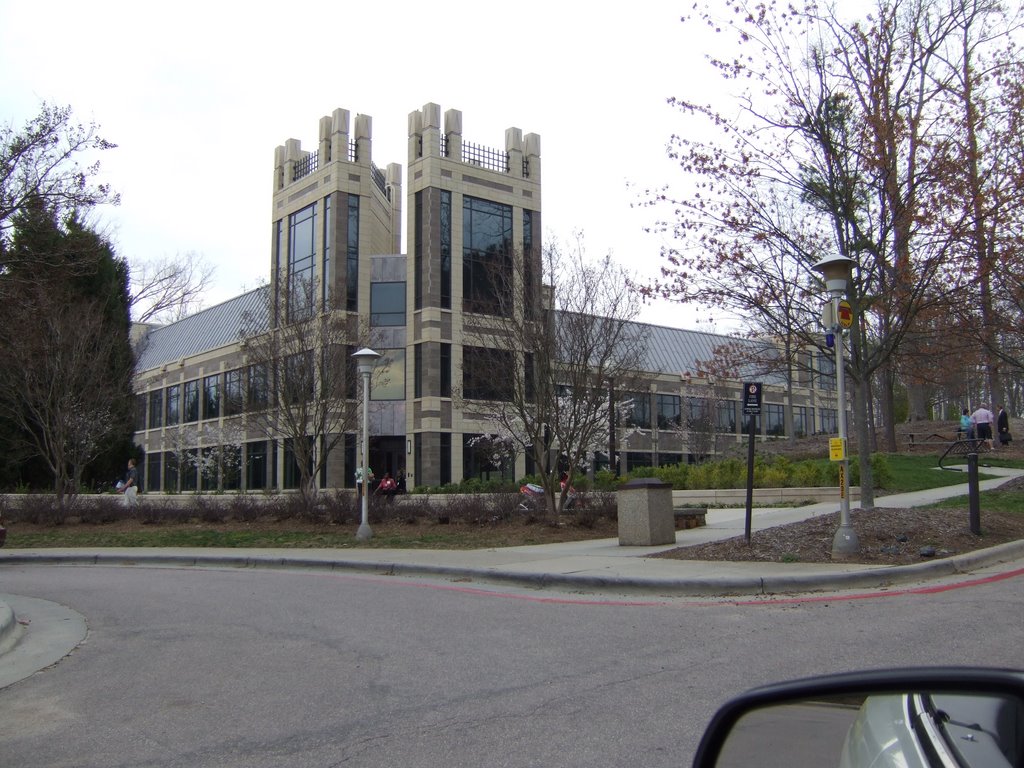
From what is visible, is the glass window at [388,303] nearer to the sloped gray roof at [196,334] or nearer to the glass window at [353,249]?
the glass window at [353,249]

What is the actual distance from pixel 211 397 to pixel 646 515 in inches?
1869

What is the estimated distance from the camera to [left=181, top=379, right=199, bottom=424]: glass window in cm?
5850

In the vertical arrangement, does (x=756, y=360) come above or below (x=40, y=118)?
below

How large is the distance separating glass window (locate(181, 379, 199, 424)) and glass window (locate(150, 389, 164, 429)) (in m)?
3.51

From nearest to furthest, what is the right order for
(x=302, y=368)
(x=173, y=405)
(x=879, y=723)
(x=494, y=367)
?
(x=879, y=723) → (x=494, y=367) → (x=302, y=368) → (x=173, y=405)

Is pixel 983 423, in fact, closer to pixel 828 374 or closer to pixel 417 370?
pixel 828 374

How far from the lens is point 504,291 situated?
21109 millimetres

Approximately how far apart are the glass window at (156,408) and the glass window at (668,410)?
35997 millimetres

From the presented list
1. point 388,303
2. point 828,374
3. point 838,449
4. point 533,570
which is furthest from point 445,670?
point 388,303

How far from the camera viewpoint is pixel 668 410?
62875mm

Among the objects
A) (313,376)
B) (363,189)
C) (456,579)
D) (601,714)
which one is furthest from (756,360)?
(363,189)

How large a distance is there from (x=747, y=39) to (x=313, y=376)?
14.8 metres

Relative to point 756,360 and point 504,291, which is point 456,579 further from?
point 504,291

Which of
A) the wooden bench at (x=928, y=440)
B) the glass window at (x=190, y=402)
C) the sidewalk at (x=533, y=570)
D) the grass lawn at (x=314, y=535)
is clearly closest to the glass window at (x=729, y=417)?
the wooden bench at (x=928, y=440)
